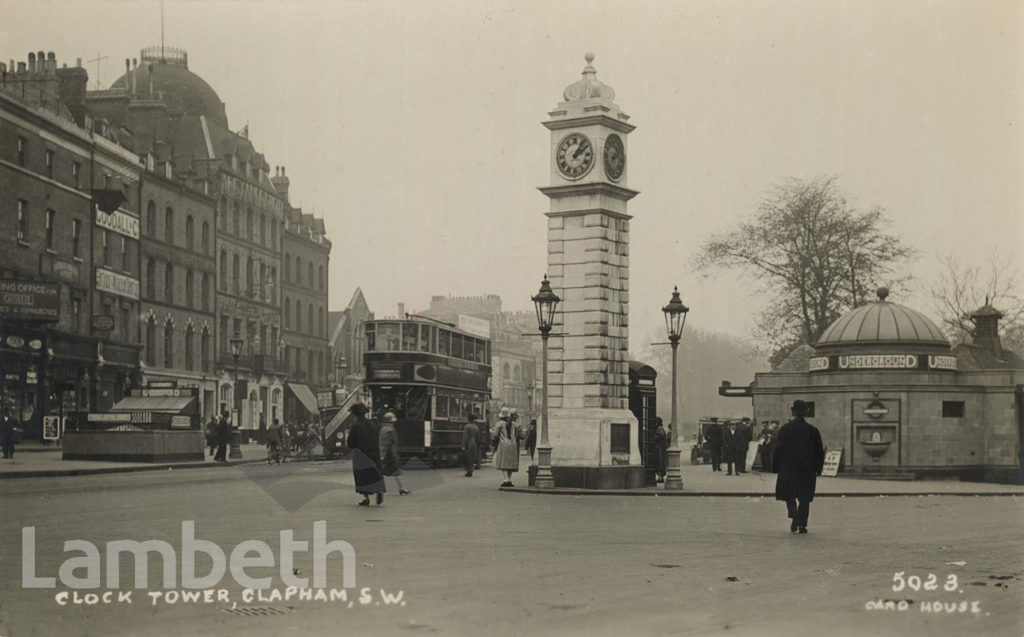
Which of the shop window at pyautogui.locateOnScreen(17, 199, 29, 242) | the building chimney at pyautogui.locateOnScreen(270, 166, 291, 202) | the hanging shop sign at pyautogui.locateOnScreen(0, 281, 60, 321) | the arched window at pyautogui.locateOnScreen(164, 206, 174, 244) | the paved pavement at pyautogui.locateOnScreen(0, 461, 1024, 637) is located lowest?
the paved pavement at pyautogui.locateOnScreen(0, 461, 1024, 637)

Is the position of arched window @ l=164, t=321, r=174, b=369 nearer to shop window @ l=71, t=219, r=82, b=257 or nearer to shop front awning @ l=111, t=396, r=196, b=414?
shop window @ l=71, t=219, r=82, b=257

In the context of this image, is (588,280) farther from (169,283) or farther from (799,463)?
(169,283)

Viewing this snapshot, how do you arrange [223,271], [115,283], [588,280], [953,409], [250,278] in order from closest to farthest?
[588,280] < [953,409] < [115,283] < [223,271] < [250,278]

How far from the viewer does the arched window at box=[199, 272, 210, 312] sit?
6831 centimetres

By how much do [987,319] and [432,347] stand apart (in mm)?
18243

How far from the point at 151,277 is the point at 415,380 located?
2624 cm

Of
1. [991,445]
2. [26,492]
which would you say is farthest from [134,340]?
[991,445]

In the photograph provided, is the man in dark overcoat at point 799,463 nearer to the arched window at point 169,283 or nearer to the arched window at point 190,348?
the arched window at point 169,283

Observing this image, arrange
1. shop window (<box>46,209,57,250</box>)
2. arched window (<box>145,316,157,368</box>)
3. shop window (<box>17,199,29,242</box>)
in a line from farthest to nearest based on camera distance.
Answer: arched window (<box>145,316,157,368</box>) → shop window (<box>46,209,57,250</box>) → shop window (<box>17,199,29,242</box>)

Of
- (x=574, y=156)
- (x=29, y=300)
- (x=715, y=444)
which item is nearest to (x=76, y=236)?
(x=29, y=300)

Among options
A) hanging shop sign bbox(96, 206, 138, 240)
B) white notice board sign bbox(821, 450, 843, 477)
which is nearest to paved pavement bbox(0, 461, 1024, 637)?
white notice board sign bbox(821, 450, 843, 477)

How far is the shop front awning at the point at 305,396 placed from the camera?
2721 inches

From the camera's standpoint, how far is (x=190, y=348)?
217 feet

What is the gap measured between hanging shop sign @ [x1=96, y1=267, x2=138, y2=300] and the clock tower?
31527 mm
